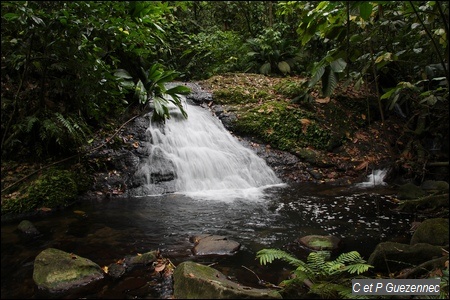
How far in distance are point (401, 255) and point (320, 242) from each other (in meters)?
1.00

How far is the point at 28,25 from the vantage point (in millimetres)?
3123

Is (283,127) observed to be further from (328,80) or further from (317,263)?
(317,263)

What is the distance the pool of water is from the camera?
10.8 ft

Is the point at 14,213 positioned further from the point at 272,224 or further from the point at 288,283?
the point at 288,283

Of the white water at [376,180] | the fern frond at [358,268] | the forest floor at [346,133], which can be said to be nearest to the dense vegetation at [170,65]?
the forest floor at [346,133]

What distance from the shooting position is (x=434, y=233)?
3.56 m

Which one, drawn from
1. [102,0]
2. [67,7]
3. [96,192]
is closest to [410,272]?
[102,0]

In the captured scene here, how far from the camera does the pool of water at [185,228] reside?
10.8ft

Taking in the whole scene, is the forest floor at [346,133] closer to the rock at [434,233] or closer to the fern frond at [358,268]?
the rock at [434,233]

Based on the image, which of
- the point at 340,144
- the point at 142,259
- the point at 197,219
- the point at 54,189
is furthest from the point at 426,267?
the point at 340,144

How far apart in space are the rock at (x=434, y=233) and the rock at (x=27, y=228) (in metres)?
4.61

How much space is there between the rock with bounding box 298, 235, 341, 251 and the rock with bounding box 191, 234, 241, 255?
817 millimetres

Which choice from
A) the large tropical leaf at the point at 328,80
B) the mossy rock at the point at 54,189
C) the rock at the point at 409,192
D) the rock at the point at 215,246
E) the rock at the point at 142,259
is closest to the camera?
the large tropical leaf at the point at 328,80

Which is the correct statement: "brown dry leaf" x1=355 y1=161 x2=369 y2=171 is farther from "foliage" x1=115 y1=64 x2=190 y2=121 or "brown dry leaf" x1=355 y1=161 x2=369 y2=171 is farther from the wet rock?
the wet rock
